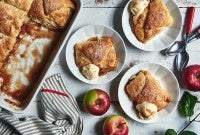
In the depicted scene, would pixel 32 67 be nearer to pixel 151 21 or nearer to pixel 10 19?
pixel 10 19

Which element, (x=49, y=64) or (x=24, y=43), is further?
(x=24, y=43)

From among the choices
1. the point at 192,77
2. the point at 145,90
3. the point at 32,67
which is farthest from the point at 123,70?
the point at 32,67

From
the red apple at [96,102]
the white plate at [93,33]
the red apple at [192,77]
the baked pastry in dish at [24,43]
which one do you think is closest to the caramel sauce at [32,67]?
the baked pastry in dish at [24,43]

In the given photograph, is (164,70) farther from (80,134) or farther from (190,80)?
(80,134)

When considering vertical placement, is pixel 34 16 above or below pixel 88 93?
above

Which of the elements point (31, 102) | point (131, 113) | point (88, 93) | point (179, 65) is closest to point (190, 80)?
point (179, 65)

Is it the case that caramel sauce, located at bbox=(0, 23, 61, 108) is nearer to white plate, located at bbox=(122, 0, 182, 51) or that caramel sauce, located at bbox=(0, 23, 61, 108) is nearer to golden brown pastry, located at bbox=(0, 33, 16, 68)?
golden brown pastry, located at bbox=(0, 33, 16, 68)
